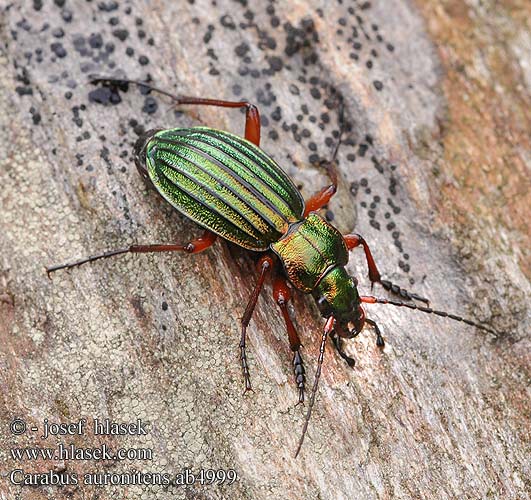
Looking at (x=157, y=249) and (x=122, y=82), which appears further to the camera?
(x=122, y=82)

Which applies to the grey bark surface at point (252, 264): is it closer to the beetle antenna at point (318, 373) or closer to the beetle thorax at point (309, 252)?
the beetle antenna at point (318, 373)

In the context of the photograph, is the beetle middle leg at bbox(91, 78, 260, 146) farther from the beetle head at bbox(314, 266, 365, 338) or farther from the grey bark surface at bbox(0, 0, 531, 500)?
the beetle head at bbox(314, 266, 365, 338)

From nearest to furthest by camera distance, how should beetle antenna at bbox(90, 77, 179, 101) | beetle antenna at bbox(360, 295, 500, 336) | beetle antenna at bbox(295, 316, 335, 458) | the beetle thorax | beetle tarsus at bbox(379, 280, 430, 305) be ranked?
beetle antenna at bbox(295, 316, 335, 458) < the beetle thorax < beetle antenna at bbox(360, 295, 500, 336) < beetle tarsus at bbox(379, 280, 430, 305) < beetle antenna at bbox(90, 77, 179, 101)

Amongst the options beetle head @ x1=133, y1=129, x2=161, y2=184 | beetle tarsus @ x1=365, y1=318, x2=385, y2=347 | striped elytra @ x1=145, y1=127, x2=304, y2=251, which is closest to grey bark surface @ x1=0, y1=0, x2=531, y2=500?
beetle tarsus @ x1=365, y1=318, x2=385, y2=347

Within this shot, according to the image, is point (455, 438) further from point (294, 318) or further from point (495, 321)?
point (294, 318)

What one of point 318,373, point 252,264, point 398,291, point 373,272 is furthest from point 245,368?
point 398,291

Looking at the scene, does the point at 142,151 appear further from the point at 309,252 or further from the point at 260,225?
the point at 309,252

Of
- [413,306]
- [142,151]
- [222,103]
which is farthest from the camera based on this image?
[222,103]

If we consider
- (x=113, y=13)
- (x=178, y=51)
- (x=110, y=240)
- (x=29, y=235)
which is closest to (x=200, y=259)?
(x=110, y=240)
